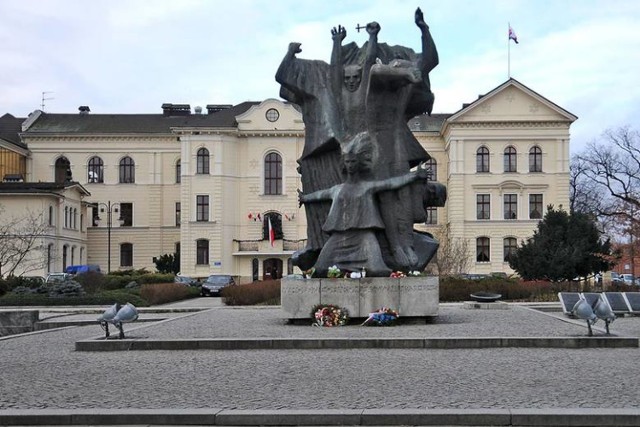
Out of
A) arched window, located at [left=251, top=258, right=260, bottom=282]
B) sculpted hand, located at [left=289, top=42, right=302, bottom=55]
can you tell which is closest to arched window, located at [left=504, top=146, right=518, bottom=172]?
arched window, located at [left=251, top=258, right=260, bottom=282]

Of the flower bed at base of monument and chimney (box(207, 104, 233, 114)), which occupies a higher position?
chimney (box(207, 104, 233, 114))

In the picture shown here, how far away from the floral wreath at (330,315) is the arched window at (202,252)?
57.9 m

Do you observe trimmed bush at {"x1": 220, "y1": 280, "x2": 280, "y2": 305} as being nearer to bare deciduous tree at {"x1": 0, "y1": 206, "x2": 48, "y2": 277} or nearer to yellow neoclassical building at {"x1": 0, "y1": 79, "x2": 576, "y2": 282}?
bare deciduous tree at {"x1": 0, "y1": 206, "x2": 48, "y2": 277}

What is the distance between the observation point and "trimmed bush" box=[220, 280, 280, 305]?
111 feet

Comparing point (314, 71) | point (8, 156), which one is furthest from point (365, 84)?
point (8, 156)

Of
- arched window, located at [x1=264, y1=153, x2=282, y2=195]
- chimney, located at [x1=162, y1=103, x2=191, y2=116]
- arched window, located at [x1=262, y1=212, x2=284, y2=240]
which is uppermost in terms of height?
chimney, located at [x1=162, y1=103, x2=191, y2=116]

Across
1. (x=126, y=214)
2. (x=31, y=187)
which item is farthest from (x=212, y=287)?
(x=126, y=214)

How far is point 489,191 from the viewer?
Result: 7525 centimetres

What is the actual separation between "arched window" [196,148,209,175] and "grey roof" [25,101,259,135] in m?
3.09

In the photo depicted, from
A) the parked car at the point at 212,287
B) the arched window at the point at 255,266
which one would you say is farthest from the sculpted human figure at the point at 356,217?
the arched window at the point at 255,266

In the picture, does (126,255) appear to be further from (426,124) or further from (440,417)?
(440,417)

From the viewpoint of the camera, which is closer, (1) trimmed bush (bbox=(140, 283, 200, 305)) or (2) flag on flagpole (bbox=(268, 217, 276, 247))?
(1) trimmed bush (bbox=(140, 283, 200, 305))

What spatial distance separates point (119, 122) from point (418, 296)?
67.7 meters

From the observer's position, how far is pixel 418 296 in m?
18.5
